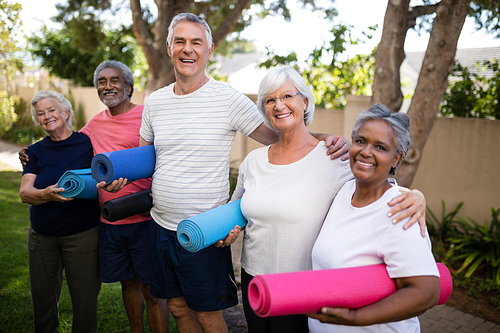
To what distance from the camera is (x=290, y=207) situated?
1.81 meters

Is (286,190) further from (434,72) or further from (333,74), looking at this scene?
(333,74)

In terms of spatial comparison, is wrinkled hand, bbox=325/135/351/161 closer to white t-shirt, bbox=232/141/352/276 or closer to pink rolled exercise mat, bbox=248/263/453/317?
white t-shirt, bbox=232/141/352/276

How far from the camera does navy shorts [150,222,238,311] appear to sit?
7.17 ft

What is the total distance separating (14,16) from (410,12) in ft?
16.4

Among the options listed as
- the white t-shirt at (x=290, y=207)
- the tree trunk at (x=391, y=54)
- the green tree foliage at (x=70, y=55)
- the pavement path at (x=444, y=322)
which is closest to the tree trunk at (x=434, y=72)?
the tree trunk at (x=391, y=54)

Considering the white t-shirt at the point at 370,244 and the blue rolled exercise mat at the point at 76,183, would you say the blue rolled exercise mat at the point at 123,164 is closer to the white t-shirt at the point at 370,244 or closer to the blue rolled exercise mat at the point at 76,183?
the blue rolled exercise mat at the point at 76,183

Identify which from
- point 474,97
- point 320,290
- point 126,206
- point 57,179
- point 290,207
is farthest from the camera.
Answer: point 474,97

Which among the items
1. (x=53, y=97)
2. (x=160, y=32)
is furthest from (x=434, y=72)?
(x=160, y=32)

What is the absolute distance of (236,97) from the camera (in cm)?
220

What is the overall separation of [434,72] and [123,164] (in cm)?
324

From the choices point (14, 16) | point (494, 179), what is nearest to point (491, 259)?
point (494, 179)

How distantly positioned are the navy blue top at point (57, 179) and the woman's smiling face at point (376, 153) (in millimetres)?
1968

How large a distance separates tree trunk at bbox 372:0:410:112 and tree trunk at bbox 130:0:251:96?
4.89 m

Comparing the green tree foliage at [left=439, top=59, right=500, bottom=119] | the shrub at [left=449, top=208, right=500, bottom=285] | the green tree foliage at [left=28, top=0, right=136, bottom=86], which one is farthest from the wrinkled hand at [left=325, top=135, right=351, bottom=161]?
the green tree foliage at [left=28, top=0, right=136, bottom=86]
